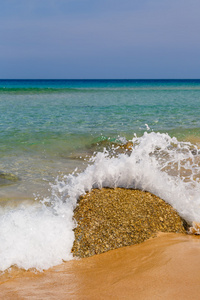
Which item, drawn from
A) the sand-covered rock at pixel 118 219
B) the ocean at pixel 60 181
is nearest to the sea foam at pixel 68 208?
the ocean at pixel 60 181

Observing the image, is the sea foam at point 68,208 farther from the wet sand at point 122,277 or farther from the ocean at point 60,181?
the wet sand at point 122,277

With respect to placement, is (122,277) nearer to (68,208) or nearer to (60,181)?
(68,208)

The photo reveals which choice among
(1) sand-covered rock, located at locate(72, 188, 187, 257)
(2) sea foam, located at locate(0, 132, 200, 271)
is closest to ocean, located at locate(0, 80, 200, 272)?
(2) sea foam, located at locate(0, 132, 200, 271)

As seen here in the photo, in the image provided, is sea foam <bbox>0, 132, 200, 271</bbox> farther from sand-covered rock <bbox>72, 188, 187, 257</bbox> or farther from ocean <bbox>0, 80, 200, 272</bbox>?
sand-covered rock <bbox>72, 188, 187, 257</bbox>

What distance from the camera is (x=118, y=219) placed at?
136 inches

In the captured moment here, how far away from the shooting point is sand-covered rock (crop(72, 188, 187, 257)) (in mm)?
3212

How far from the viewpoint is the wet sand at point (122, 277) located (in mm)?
2406

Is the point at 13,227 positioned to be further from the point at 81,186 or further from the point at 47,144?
the point at 47,144

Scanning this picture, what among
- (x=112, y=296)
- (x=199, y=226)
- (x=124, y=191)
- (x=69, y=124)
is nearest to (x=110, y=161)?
(x=124, y=191)

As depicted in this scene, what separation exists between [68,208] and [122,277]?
1.20 meters

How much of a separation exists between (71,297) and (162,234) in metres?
1.38

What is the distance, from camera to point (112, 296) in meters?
2.38

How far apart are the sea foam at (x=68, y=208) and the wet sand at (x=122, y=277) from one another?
0.18 metres

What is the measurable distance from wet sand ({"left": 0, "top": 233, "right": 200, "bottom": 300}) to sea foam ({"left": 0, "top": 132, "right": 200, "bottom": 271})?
7.3 inches
